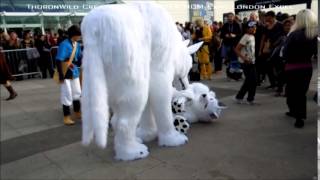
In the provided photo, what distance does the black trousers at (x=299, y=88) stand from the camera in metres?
4.61

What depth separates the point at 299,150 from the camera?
388 centimetres

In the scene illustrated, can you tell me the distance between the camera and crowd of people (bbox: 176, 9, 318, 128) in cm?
446

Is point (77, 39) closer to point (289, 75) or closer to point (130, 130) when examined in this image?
point (130, 130)

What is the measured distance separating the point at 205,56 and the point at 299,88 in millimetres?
4651

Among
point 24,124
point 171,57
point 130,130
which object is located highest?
point 171,57

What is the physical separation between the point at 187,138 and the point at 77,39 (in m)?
2.41

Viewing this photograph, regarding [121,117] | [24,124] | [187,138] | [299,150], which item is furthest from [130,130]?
[24,124]

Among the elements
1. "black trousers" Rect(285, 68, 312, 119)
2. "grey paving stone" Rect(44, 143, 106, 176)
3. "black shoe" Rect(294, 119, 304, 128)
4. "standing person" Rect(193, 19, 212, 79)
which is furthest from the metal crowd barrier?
"black shoe" Rect(294, 119, 304, 128)

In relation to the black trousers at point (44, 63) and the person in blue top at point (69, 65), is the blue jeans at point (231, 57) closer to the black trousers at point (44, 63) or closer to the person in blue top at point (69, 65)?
the person in blue top at point (69, 65)

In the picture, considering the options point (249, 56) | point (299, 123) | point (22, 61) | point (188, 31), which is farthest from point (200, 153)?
point (22, 61)

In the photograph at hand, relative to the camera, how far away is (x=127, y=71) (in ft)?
11.3

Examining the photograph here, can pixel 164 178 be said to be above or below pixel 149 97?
below

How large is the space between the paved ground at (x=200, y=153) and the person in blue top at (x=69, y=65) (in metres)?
0.51

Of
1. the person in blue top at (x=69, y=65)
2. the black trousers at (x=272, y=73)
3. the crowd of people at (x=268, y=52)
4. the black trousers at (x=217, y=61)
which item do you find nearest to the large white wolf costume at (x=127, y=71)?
the crowd of people at (x=268, y=52)
